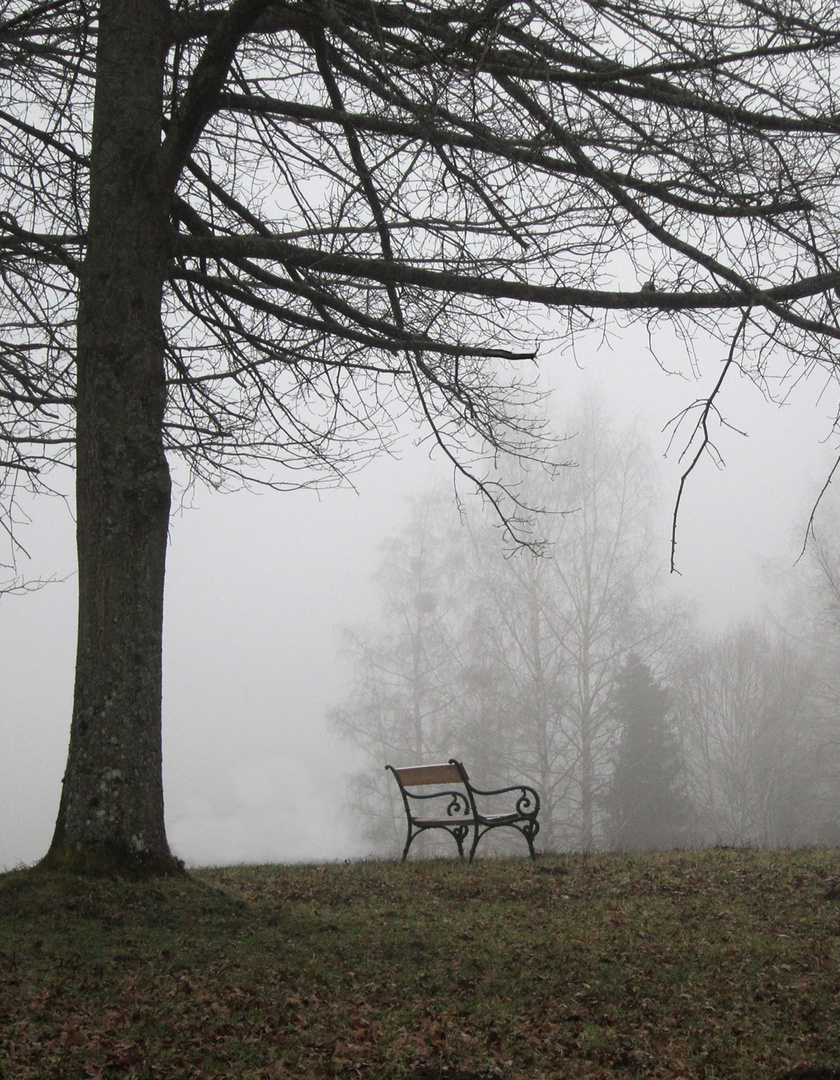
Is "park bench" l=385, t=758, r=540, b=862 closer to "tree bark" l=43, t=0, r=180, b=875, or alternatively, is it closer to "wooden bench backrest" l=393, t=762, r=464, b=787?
"wooden bench backrest" l=393, t=762, r=464, b=787

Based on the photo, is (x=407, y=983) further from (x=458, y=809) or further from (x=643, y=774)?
(x=643, y=774)

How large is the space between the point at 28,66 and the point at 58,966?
5.52 m

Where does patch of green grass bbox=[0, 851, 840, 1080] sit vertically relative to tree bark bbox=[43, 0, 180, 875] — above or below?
below

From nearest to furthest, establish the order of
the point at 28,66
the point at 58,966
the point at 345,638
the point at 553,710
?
1. the point at 58,966
2. the point at 28,66
3. the point at 553,710
4. the point at 345,638

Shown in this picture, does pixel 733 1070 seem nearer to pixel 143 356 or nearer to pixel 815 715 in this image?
pixel 143 356

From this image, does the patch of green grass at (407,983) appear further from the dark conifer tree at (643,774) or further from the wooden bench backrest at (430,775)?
the dark conifer tree at (643,774)

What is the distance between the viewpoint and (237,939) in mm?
4500

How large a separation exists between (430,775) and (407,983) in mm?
4504

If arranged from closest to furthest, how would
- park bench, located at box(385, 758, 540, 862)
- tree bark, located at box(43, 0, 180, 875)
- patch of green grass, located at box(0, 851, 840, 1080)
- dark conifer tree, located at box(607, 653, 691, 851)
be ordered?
1. patch of green grass, located at box(0, 851, 840, 1080)
2. tree bark, located at box(43, 0, 180, 875)
3. park bench, located at box(385, 758, 540, 862)
4. dark conifer tree, located at box(607, 653, 691, 851)

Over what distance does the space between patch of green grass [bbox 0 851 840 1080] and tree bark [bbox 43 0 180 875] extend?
392 mm

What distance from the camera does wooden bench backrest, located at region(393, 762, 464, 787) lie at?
8.41 metres

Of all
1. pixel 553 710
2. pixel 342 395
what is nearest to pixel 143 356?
pixel 342 395

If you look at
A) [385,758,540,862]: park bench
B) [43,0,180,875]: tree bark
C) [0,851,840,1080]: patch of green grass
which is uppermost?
[43,0,180,875]: tree bark

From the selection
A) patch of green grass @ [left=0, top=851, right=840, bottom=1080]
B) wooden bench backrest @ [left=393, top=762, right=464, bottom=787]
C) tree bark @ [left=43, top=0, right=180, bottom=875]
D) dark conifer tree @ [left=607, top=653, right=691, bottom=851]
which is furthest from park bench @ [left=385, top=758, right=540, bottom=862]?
dark conifer tree @ [left=607, top=653, right=691, bottom=851]
